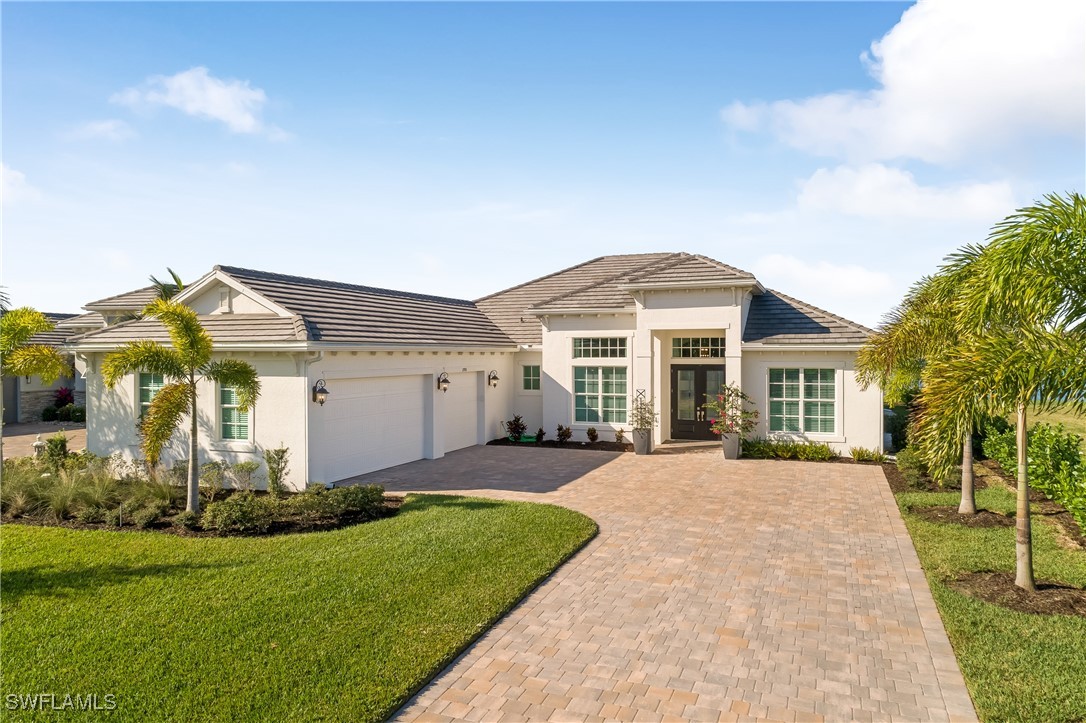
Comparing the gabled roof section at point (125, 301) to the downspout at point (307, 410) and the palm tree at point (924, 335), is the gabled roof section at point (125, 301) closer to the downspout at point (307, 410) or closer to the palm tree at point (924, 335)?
the downspout at point (307, 410)

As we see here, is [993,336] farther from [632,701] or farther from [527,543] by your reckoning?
[527,543]

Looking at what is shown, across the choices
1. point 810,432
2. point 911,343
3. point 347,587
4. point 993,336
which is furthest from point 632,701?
point 810,432

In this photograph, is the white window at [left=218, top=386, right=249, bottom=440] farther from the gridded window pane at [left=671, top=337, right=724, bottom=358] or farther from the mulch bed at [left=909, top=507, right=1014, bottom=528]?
the mulch bed at [left=909, top=507, right=1014, bottom=528]

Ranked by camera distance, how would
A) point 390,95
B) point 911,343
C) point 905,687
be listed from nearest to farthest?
point 905,687 → point 911,343 → point 390,95

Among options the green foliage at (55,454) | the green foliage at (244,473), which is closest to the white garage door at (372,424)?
the green foliage at (244,473)

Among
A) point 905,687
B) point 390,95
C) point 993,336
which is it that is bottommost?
point 905,687

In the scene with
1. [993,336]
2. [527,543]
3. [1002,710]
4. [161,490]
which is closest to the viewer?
[1002,710]

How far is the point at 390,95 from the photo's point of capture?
1333 cm

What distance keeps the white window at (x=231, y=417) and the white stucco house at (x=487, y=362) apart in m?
0.03

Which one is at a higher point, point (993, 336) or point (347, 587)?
point (993, 336)

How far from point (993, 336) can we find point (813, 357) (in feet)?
36.7

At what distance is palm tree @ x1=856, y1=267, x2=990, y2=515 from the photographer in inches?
390

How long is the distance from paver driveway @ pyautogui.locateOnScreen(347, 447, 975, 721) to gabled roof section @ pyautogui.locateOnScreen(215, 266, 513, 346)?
6.30 m

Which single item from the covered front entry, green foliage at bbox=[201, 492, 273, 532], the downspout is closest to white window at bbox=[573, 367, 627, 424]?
the covered front entry
